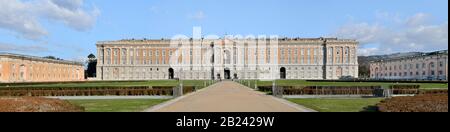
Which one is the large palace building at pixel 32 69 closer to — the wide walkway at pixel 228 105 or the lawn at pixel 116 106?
the lawn at pixel 116 106

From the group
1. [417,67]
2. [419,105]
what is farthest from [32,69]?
[419,105]

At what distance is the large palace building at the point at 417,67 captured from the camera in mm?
79688

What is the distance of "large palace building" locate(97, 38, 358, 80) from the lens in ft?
351

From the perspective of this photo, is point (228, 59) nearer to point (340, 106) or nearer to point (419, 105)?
point (340, 106)

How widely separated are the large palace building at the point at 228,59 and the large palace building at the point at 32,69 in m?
13.7

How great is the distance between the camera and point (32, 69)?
76250 millimetres

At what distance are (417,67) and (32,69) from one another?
242 feet

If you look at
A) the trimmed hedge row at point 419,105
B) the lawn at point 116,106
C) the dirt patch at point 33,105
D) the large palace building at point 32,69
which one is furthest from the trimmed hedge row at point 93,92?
the large palace building at point 32,69

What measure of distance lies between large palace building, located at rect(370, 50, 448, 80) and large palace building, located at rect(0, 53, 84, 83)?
64.7 m

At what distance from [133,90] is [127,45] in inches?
3372
